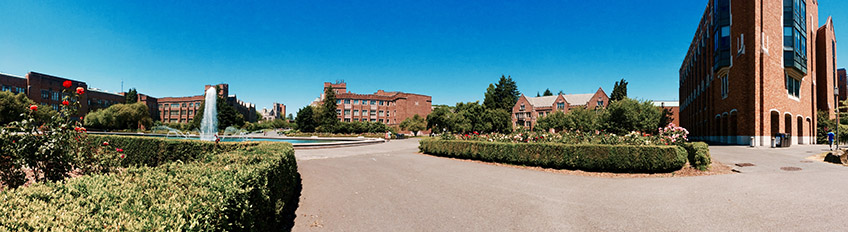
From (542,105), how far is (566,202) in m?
77.0

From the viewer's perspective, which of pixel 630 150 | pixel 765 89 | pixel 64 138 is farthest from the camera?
pixel 765 89

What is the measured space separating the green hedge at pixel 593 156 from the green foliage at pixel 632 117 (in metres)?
34.4

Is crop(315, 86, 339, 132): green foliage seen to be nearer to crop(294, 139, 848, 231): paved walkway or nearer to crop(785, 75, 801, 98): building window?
crop(294, 139, 848, 231): paved walkway

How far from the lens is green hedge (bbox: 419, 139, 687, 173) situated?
10.9 metres

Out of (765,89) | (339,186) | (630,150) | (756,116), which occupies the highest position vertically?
(765,89)

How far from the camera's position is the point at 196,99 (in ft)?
300

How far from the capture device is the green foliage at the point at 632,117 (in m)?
42.3

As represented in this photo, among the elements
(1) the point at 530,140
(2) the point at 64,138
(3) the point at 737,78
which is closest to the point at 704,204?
(1) the point at 530,140

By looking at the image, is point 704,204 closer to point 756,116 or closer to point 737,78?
point 756,116

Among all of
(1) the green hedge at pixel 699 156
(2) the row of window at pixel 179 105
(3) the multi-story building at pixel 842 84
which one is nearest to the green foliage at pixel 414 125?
(1) the green hedge at pixel 699 156

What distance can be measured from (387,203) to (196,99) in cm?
10435

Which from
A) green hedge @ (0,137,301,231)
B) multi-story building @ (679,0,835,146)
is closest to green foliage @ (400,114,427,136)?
multi-story building @ (679,0,835,146)

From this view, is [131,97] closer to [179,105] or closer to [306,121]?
[179,105]

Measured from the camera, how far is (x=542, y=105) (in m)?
79.8
